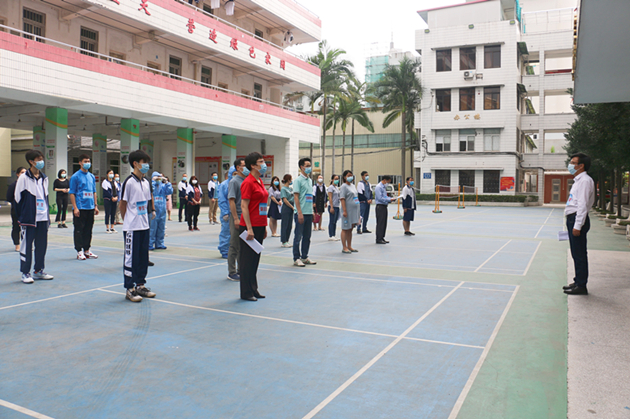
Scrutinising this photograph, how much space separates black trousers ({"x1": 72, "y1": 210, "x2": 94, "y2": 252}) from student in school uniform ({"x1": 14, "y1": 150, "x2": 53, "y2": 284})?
79.6 inches

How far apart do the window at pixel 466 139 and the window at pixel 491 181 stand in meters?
2.91

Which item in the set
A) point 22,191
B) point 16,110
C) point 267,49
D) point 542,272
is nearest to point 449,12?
point 267,49

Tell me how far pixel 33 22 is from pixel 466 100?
39.0 m

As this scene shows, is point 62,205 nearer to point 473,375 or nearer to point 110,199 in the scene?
point 110,199

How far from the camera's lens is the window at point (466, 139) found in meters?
48.9

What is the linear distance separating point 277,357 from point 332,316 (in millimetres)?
1544

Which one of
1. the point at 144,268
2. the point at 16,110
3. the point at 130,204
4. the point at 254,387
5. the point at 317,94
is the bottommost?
the point at 254,387

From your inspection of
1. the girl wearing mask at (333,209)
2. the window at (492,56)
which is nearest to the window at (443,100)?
the window at (492,56)

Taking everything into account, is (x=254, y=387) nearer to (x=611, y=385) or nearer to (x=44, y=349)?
(x=44, y=349)

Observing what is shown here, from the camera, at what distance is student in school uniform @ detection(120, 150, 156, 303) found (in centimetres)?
649

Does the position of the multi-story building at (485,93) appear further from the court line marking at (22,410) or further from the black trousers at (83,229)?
the court line marking at (22,410)

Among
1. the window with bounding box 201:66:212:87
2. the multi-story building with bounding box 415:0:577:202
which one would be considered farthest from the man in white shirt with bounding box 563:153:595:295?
the multi-story building with bounding box 415:0:577:202

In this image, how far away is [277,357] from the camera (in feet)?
14.6

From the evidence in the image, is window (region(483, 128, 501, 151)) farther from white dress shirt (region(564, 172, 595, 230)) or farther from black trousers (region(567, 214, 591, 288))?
black trousers (region(567, 214, 591, 288))
